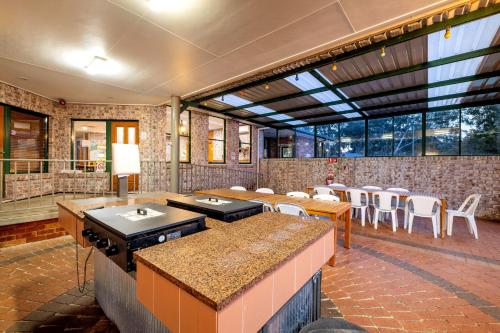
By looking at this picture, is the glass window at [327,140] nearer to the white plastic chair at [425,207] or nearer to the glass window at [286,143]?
the glass window at [286,143]

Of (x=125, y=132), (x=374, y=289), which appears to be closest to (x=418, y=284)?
(x=374, y=289)

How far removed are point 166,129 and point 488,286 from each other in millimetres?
7551

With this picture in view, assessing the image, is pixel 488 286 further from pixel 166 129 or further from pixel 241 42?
pixel 166 129

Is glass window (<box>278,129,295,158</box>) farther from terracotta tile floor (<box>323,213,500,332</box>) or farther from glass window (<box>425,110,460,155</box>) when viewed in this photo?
terracotta tile floor (<box>323,213,500,332</box>)

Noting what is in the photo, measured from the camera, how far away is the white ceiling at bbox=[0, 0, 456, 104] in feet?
7.93

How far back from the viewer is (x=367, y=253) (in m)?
3.49

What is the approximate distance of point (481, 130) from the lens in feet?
20.5

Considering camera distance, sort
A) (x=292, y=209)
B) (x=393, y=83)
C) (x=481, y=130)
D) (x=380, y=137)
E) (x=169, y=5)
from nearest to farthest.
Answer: (x=169, y=5), (x=292, y=209), (x=393, y=83), (x=481, y=130), (x=380, y=137)

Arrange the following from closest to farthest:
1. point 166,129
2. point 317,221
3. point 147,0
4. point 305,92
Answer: point 317,221
point 147,0
point 305,92
point 166,129

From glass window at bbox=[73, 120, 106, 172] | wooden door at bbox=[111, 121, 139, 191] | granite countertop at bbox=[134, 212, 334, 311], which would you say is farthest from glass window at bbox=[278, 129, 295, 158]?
granite countertop at bbox=[134, 212, 334, 311]

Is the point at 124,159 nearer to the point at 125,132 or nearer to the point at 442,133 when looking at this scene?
the point at 125,132

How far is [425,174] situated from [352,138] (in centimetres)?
266

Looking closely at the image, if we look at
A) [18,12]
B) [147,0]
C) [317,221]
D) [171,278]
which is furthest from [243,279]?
[18,12]

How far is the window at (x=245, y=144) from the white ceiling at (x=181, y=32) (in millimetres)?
5688
